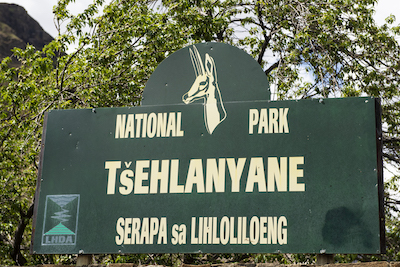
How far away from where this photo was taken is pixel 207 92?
15.8 ft

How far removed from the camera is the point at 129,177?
4660 millimetres

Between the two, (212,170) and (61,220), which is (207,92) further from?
(61,220)

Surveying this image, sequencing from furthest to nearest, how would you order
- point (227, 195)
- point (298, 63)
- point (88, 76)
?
1. point (298, 63)
2. point (88, 76)
3. point (227, 195)

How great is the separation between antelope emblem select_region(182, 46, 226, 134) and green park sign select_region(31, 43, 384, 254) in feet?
0.04

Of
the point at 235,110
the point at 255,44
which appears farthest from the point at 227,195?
the point at 255,44

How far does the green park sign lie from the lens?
13.9ft

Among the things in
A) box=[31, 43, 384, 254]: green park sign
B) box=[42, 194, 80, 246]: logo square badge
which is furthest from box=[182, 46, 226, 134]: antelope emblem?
box=[42, 194, 80, 246]: logo square badge

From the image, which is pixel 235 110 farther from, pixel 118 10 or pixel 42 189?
pixel 118 10

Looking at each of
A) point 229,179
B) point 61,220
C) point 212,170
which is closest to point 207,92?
point 212,170

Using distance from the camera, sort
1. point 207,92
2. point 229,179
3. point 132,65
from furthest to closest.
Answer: point 132,65, point 207,92, point 229,179

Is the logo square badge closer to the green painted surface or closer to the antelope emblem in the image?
the green painted surface

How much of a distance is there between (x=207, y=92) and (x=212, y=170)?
0.86 metres

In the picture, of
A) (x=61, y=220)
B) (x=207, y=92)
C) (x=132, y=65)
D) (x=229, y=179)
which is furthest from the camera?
(x=132, y=65)

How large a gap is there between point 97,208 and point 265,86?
2.15 metres
